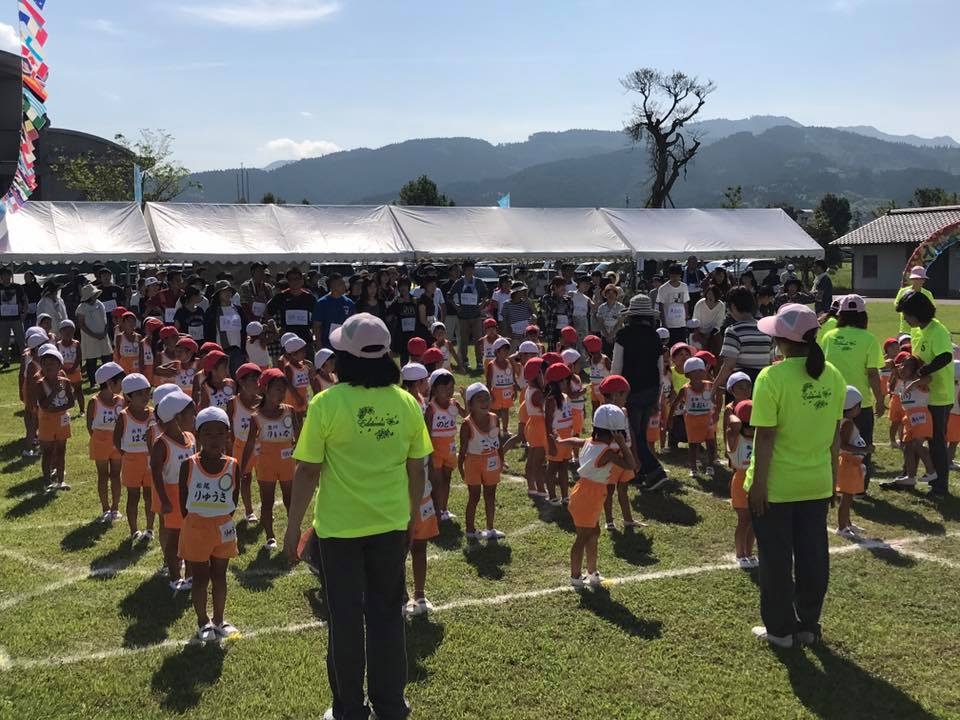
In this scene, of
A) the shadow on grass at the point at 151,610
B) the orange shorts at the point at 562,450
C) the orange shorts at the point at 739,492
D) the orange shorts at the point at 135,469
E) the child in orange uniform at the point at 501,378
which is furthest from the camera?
the child in orange uniform at the point at 501,378

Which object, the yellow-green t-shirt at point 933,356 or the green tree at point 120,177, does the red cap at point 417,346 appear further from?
the green tree at point 120,177

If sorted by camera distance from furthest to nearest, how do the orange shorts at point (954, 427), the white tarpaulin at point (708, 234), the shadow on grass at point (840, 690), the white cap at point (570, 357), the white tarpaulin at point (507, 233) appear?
the white tarpaulin at point (708, 234) → the white tarpaulin at point (507, 233) → the white cap at point (570, 357) → the orange shorts at point (954, 427) → the shadow on grass at point (840, 690)

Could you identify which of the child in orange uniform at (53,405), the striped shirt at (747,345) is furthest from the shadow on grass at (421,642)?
the child in orange uniform at (53,405)

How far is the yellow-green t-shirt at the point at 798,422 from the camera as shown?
4.64 m

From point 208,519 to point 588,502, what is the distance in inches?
104

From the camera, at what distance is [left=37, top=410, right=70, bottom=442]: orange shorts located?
8.32 meters

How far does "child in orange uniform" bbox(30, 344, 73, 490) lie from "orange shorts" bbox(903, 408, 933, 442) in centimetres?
866

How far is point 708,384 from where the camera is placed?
28.8 feet

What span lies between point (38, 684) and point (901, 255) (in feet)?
149

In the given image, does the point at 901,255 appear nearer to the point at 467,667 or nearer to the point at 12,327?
the point at 12,327

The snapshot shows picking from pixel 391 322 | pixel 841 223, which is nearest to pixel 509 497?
pixel 391 322

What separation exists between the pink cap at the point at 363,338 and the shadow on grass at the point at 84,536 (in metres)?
4.48

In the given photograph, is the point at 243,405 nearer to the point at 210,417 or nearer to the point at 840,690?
the point at 210,417

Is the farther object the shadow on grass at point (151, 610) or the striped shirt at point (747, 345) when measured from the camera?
the striped shirt at point (747, 345)
